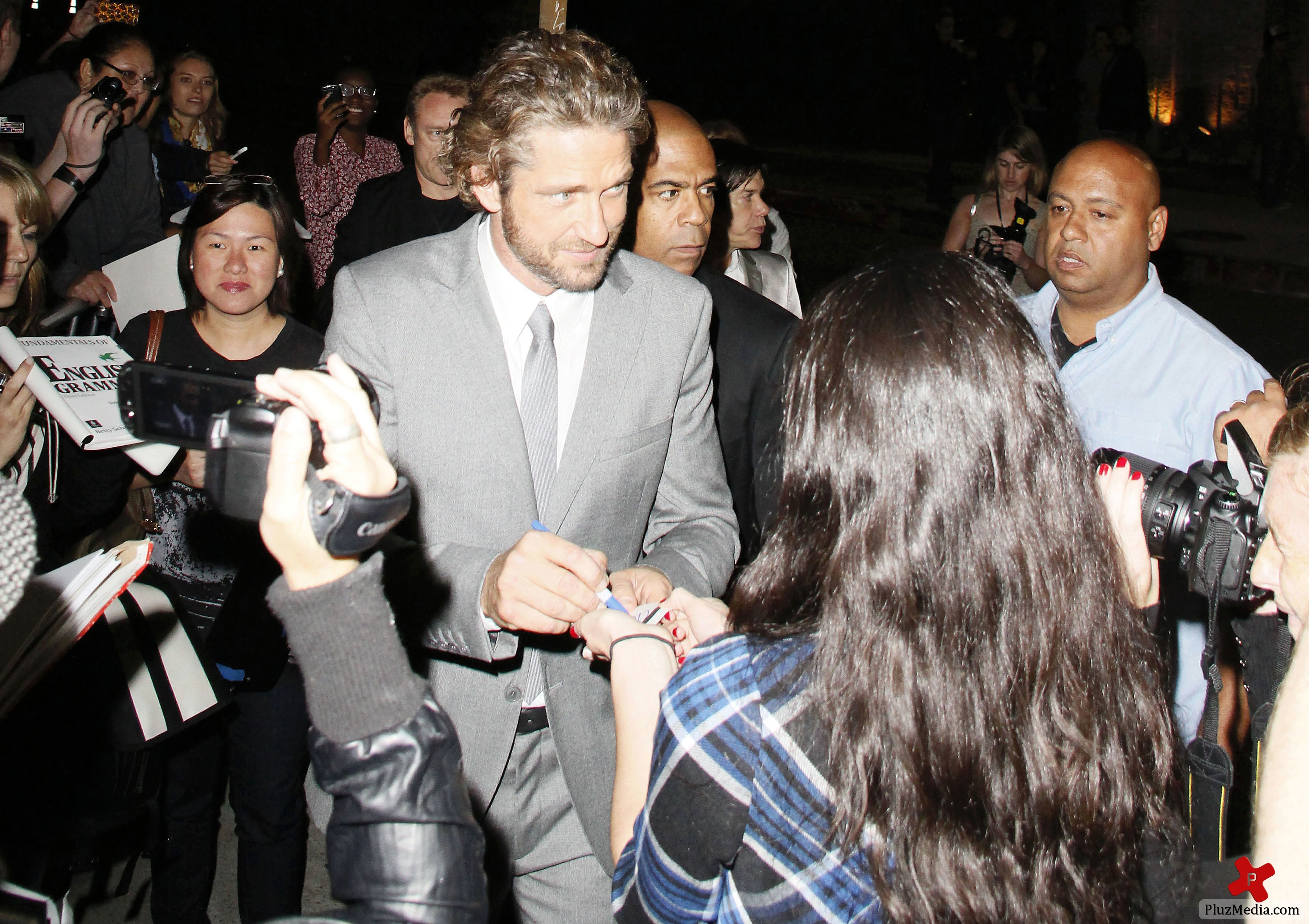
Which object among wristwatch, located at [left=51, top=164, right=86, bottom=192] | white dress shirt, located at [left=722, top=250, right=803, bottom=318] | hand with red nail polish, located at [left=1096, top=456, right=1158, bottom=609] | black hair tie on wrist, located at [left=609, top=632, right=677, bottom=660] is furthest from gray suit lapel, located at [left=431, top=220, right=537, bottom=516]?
wristwatch, located at [left=51, top=164, right=86, bottom=192]

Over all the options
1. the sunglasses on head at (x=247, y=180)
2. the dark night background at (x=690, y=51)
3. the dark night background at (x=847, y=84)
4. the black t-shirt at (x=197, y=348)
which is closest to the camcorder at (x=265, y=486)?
the black t-shirt at (x=197, y=348)

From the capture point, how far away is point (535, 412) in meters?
2.21

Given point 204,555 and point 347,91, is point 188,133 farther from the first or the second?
point 204,555

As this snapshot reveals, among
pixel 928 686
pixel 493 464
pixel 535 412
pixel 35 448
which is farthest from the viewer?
pixel 35 448

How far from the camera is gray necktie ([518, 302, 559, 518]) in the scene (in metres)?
2.20

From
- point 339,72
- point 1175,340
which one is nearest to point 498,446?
point 1175,340

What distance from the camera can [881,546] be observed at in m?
1.34

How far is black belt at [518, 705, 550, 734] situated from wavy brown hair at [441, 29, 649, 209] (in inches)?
44.5

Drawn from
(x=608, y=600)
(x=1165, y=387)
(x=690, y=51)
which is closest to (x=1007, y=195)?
(x=1165, y=387)

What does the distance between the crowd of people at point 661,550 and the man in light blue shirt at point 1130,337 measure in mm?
13

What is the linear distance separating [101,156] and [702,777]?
4094 mm

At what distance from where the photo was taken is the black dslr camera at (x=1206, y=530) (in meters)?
1.91

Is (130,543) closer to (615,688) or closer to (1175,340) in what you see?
(615,688)

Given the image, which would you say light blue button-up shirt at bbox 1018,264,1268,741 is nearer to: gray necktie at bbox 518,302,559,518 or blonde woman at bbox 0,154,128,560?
gray necktie at bbox 518,302,559,518
